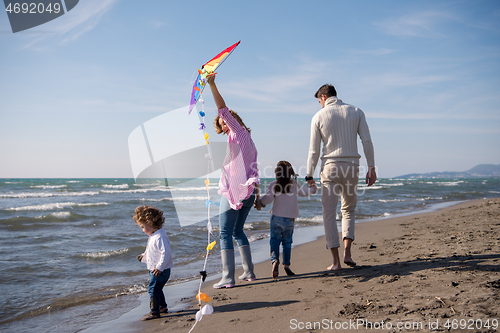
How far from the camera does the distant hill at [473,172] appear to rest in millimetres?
112494

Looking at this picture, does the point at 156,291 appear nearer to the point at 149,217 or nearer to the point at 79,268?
the point at 149,217

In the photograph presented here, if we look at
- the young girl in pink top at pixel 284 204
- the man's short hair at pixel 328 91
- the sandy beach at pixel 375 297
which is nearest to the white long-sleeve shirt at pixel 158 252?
the sandy beach at pixel 375 297

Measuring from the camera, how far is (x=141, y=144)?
142 inches

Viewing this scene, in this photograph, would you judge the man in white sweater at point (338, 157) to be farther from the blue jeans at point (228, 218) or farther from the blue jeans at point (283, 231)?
the blue jeans at point (228, 218)

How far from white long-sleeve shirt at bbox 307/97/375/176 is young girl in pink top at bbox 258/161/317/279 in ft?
1.42

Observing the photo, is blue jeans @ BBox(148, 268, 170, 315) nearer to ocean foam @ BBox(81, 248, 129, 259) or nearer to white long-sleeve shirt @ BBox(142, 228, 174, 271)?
white long-sleeve shirt @ BBox(142, 228, 174, 271)

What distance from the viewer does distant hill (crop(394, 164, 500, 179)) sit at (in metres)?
112

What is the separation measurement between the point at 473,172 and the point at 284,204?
169 m

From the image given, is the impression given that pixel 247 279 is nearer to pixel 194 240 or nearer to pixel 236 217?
pixel 236 217

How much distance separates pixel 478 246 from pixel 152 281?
3647 mm

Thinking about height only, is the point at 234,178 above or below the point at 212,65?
below

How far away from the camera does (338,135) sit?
3.43 m

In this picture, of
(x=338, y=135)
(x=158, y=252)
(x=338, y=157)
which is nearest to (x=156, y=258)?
(x=158, y=252)

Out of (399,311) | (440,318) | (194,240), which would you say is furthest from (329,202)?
(194,240)
